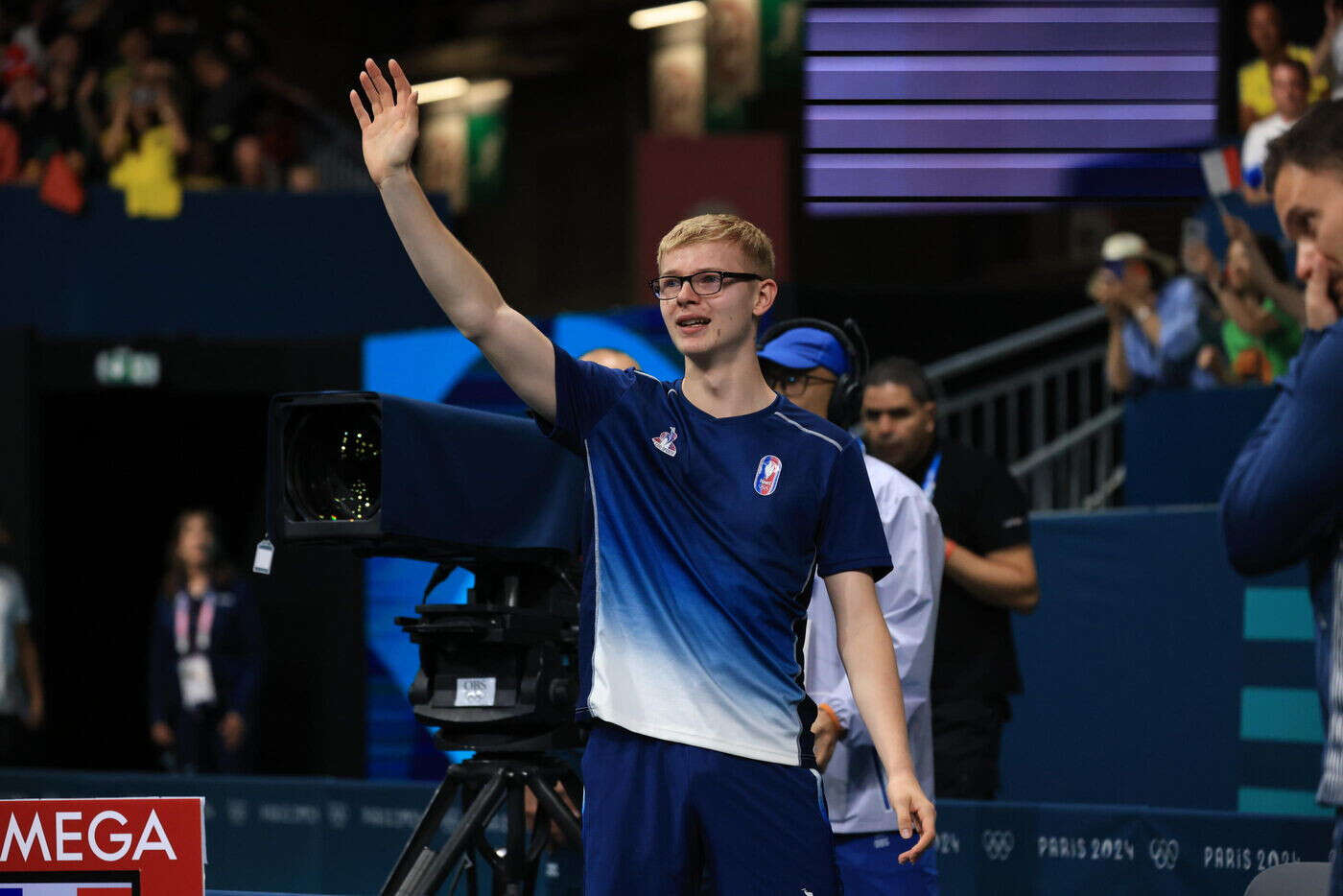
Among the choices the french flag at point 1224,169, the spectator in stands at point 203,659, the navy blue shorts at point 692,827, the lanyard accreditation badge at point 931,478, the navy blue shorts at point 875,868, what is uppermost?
the french flag at point 1224,169

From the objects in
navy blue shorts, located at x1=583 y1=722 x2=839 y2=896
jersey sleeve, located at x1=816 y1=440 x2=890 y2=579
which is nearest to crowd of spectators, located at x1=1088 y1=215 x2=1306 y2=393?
jersey sleeve, located at x1=816 y1=440 x2=890 y2=579

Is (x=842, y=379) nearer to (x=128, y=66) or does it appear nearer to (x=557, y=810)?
(x=557, y=810)

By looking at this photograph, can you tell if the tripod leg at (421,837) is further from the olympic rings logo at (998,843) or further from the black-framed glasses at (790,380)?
the olympic rings logo at (998,843)

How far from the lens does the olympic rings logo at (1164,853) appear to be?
5.47 meters

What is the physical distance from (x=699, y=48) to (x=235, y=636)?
776 centimetres

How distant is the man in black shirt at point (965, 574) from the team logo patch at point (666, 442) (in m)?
2.11

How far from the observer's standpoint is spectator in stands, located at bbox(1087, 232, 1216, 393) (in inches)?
342

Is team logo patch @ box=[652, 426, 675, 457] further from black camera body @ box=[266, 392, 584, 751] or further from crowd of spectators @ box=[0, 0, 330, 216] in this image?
crowd of spectators @ box=[0, 0, 330, 216]

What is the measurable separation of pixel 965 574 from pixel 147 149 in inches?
334

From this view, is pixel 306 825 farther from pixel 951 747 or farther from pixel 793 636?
pixel 793 636

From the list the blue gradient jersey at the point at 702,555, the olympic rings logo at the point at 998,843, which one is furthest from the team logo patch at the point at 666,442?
the olympic rings logo at the point at 998,843

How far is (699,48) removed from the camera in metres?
16.0

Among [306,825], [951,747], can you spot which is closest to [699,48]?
[306,825]

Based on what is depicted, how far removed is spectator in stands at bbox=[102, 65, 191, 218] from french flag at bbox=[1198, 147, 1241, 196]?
6391mm
